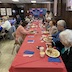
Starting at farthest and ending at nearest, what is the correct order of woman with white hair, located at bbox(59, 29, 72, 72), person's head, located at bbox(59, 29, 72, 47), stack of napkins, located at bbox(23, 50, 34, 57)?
1. stack of napkins, located at bbox(23, 50, 34, 57)
2. person's head, located at bbox(59, 29, 72, 47)
3. woman with white hair, located at bbox(59, 29, 72, 72)

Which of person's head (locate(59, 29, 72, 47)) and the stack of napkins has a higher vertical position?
person's head (locate(59, 29, 72, 47))

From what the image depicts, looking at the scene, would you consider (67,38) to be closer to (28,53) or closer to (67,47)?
(67,47)

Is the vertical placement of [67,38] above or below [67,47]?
above

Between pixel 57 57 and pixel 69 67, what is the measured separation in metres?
0.32

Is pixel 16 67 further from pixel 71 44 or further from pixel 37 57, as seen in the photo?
pixel 71 44

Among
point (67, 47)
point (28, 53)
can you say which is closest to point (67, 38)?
point (67, 47)

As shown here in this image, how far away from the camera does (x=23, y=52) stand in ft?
8.26

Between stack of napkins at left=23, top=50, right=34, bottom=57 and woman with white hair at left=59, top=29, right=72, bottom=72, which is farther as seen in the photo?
stack of napkins at left=23, top=50, right=34, bottom=57

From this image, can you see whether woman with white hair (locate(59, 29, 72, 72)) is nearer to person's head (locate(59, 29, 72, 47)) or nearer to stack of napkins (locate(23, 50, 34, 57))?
person's head (locate(59, 29, 72, 47))

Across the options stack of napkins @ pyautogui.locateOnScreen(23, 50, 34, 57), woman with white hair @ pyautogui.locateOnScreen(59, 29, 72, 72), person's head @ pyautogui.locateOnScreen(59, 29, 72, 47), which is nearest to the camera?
woman with white hair @ pyautogui.locateOnScreen(59, 29, 72, 72)

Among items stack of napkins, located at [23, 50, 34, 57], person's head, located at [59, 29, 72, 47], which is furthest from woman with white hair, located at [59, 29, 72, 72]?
stack of napkins, located at [23, 50, 34, 57]

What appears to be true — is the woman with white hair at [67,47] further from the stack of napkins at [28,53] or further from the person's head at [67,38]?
the stack of napkins at [28,53]

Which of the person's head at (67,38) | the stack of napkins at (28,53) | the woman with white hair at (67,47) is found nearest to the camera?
the woman with white hair at (67,47)

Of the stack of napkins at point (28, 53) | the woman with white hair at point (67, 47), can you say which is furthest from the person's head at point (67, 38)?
the stack of napkins at point (28, 53)
